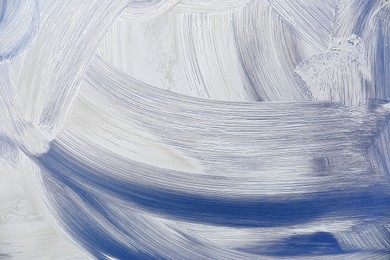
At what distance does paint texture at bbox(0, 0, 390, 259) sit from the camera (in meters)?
0.99

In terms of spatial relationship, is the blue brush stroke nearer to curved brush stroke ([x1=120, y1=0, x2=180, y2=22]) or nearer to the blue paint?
the blue paint

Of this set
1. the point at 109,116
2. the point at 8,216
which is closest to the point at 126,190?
the point at 109,116

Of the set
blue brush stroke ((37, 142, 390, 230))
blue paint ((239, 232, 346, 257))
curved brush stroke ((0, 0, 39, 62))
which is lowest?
blue paint ((239, 232, 346, 257))

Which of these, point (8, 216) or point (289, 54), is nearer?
point (289, 54)

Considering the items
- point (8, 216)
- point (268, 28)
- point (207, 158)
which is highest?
point (268, 28)

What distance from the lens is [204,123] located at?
1.01 metres

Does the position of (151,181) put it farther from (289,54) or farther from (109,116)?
(289,54)

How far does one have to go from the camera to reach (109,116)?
1030 millimetres

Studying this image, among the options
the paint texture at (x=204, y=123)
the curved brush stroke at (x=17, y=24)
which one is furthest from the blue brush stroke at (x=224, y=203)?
the curved brush stroke at (x=17, y=24)

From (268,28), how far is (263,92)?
130 mm

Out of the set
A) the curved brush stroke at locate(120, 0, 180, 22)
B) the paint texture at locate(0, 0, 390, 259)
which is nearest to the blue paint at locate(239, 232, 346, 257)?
the paint texture at locate(0, 0, 390, 259)

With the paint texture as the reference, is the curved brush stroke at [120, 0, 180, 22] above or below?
above

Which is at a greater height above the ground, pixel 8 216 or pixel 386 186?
pixel 386 186

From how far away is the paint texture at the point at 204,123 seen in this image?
99cm
